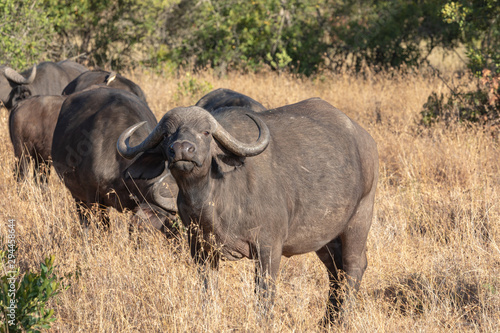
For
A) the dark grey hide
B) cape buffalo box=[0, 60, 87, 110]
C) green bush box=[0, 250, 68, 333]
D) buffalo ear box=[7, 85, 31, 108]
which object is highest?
the dark grey hide

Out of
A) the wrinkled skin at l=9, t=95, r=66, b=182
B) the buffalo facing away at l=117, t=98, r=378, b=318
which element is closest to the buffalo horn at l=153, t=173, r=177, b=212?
the buffalo facing away at l=117, t=98, r=378, b=318

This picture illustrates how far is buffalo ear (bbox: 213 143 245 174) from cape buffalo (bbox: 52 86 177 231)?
4.83ft

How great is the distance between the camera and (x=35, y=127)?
7.39 metres

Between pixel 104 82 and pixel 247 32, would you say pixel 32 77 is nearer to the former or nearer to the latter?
pixel 104 82

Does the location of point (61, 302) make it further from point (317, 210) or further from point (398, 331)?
point (398, 331)

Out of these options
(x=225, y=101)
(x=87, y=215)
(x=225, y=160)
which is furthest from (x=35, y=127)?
(x=225, y=160)

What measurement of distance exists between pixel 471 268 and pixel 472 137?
3486mm

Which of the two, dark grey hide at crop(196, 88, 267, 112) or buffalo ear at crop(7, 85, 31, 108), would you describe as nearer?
dark grey hide at crop(196, 88, 267, 112)

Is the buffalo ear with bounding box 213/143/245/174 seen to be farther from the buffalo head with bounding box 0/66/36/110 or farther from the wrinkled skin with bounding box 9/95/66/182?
the buffalo head with bounding box 0/66/36/110

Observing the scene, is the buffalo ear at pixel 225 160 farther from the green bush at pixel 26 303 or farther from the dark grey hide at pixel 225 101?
the dark grey hide at pixel 225 101

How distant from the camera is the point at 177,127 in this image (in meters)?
3.66

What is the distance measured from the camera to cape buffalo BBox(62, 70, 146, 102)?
912 cm

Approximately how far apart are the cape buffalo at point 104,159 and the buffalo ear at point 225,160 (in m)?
1.47

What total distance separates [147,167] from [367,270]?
2258 millimetres
